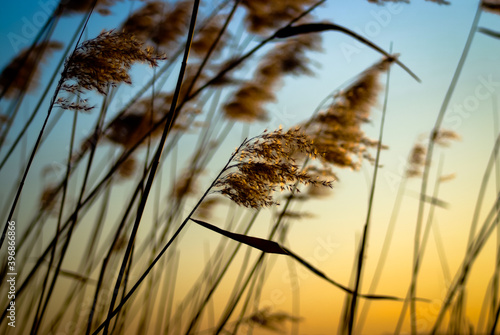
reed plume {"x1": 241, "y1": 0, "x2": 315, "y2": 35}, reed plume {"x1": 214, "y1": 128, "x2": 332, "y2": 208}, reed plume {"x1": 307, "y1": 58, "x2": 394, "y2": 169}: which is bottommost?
reed plume {"x1": 214, "y1": 128, "x2": 332, "y2": 208}

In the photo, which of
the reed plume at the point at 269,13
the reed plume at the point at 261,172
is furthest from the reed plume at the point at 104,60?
the reed plume at the point at 269,13

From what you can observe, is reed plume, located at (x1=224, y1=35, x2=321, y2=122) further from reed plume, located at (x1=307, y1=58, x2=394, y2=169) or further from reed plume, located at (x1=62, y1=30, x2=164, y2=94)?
reed plume, located at (x1=62, y1=30, x2=164, y2=94)

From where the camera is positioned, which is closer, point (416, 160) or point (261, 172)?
point (261, 172)

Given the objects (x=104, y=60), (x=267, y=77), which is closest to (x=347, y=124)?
(x=267, y=77)

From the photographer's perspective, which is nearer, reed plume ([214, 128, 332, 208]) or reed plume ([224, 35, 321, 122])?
reed plume ([214, 128, 332, 208])

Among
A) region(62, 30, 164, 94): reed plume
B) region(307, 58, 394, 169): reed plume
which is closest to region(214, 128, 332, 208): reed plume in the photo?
region(62, 30, 164, 94): reed plume

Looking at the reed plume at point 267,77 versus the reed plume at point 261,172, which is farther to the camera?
the reed plume at point 267,77

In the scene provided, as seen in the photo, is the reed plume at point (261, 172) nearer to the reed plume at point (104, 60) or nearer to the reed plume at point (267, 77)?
the reed plume at point (104, 60)

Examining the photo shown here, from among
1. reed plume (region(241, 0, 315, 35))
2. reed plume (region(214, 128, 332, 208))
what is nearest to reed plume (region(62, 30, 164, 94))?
reed plume (region(214, 128, 332, 208))

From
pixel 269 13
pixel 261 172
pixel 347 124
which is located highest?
pixel 269 13

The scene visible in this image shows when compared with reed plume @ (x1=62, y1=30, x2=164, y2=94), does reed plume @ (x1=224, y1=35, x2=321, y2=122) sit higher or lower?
higher

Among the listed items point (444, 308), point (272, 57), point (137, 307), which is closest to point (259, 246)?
point (444, 308)

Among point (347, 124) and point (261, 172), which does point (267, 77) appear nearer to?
point (347, 124)

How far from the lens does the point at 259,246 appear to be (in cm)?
93
